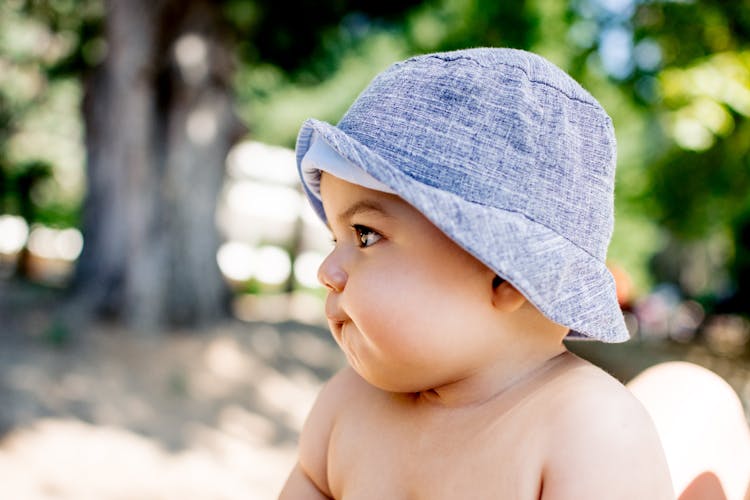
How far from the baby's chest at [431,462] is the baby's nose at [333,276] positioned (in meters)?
0.26

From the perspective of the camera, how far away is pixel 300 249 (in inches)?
507

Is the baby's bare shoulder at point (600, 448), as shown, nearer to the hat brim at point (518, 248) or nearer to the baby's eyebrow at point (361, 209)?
the hat brim at point (518, 248)

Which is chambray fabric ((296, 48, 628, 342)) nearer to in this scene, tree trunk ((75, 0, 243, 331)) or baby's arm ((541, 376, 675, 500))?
baby's arm ((541, 376, 675, 500))

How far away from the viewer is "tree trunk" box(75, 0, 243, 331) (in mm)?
6164

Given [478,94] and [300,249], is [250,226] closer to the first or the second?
[300,249]

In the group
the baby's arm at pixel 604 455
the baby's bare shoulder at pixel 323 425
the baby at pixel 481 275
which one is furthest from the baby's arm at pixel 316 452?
the baby's arm at pixel 604 455

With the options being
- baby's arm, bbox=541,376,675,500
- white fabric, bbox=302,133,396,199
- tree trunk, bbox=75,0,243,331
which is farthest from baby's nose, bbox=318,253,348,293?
tree trunk, bbox=75,0,243,331

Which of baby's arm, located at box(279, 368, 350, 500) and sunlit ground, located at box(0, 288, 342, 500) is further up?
baby's arm, located at box(279, 368, 350, 500)

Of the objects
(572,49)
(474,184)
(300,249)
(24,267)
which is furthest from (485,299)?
(300,249)

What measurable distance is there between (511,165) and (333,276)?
31 centimetres

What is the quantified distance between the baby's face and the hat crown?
8 cm

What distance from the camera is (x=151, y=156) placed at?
625 cm

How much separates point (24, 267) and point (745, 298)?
976cm

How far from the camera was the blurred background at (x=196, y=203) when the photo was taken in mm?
4426
